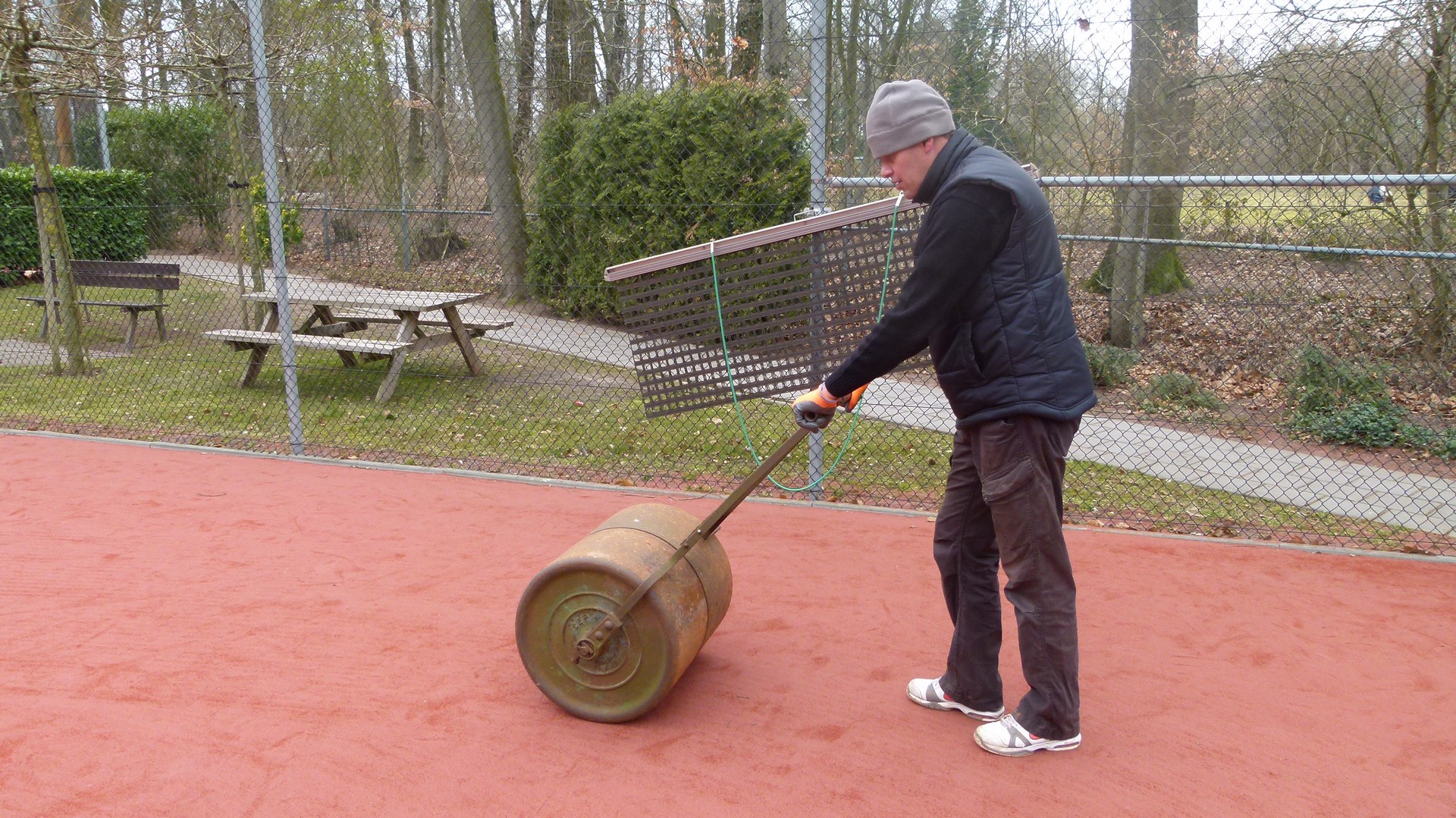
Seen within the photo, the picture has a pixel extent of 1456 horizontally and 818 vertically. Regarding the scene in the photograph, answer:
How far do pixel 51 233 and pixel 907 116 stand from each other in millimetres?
9445

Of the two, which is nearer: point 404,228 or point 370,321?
point 404,228

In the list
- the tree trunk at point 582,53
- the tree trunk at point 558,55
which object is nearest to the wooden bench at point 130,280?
the tree trunk at point 558,55

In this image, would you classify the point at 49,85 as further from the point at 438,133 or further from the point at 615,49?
the point at 615,49

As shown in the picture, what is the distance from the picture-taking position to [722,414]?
8281 mm

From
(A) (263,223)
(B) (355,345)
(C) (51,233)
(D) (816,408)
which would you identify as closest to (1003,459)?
(D) (816,408)

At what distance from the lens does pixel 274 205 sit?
6.71 metres

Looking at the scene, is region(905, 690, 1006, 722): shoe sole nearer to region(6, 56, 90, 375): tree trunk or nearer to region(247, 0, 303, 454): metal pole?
region(247, 0, 303, 454): metal pole

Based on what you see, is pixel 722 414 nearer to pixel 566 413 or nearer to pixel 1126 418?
pixel 566 413

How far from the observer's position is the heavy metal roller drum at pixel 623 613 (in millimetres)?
3340

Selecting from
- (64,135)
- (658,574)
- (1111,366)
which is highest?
(64,135)

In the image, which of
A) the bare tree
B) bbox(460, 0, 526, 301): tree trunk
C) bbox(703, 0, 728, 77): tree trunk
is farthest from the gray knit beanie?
bbox(703, 0, 728, 77): tree trunk

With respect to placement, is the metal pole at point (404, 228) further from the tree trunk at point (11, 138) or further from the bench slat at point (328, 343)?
the tree trunk at point (11, 138)

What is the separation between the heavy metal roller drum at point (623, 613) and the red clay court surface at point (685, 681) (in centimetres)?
14

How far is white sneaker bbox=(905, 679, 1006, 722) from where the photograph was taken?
3.50 m
